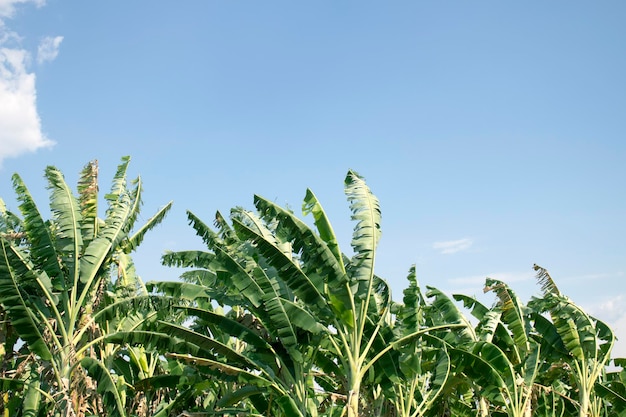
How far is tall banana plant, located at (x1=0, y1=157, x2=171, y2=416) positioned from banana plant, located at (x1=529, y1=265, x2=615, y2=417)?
10.2 m

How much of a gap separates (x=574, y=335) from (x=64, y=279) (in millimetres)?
11948

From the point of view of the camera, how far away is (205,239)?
1344 cm

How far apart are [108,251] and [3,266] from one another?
1.84m

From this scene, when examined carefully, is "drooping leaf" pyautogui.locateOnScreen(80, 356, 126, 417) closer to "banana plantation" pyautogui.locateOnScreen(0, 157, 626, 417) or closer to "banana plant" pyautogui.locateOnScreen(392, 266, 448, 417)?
"banana plantation" pyautogui.locateOnScreen(0, 157, 626, 417)

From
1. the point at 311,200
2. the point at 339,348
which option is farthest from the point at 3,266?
the point at 339,348

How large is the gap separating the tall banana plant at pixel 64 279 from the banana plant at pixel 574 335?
33.5 feet

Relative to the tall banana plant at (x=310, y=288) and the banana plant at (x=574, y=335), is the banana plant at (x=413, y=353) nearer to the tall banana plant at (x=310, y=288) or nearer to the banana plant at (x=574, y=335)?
the tall banana plant at (x=310, y=288)

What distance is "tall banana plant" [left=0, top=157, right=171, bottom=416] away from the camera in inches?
409

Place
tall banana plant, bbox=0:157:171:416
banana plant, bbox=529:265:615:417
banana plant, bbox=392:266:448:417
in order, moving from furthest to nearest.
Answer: banana plant, bbox=529:265:615:417 < banana plant, bbox=392:266:448:417 < tall banana plant, bbox=0:157:171:416

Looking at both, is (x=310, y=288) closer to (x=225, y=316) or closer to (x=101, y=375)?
(x=225, y=316)

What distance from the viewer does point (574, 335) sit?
49.2ft

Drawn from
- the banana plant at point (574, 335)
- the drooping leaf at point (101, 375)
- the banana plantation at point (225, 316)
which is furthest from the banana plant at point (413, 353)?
the drooping leaf at point (101, 375)

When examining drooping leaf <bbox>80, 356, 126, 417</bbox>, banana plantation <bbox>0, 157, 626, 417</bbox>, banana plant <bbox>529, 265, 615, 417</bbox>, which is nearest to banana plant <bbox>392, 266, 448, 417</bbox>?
banana plantation <bbox>0, 157, 626, 417</bbox>

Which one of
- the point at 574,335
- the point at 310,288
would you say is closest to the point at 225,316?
the point at 310,288
